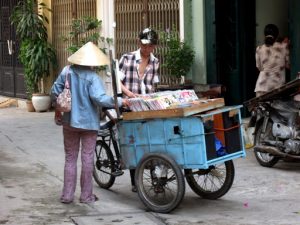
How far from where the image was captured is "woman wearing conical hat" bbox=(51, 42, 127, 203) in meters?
6.81

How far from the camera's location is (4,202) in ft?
23.6

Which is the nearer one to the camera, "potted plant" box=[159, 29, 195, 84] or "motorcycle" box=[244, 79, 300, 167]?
"motorcycle" box=[244, 79, 300, 167]

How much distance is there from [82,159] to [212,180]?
4.61ft

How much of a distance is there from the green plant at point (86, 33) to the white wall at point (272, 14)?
3289 millimetres

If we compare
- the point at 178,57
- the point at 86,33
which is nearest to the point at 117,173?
the point at 178,57

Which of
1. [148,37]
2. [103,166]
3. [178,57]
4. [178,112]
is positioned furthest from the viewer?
[178,57]

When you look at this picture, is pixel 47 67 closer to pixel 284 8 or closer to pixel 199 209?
pixel 284 8

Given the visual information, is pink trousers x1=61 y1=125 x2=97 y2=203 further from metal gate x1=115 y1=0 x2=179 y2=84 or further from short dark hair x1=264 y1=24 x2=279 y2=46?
metal gate x1=115 y1=0 x2=179 y2=84

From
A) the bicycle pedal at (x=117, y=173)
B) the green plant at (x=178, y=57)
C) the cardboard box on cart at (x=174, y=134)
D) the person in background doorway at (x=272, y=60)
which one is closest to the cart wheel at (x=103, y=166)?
the bicycle pedal at (x=117, y=173)

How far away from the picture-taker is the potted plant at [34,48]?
1570 cm

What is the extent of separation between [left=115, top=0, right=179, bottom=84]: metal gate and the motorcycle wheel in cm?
319

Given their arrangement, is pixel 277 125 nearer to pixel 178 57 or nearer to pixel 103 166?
pixel 103 166

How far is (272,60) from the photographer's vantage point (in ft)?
33.0

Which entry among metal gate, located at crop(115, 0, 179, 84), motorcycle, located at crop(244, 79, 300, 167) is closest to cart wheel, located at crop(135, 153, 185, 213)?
motorcycle, located at crop(244, 79, 300, 167)
